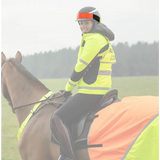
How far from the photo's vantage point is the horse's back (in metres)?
2.09

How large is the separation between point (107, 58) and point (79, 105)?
575 millimetres

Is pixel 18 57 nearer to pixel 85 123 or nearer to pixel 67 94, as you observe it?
pixel 67 94

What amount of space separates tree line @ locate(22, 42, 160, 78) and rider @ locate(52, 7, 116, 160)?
13.1 meters

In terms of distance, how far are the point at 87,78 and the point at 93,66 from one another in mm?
141

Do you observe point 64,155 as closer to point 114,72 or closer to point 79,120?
point 79,120

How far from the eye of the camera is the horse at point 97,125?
2115mm

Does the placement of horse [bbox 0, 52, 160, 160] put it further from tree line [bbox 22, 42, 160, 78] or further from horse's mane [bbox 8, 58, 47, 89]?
tree line [bbox 22, 42, 160, 78]

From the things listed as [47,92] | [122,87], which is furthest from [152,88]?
[47,92]

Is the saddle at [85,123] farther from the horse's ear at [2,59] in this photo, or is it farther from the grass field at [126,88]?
the grass field at [126,88]

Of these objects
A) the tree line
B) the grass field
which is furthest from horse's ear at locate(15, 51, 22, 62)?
the tree line

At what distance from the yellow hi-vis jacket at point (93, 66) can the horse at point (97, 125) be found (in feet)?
0.82

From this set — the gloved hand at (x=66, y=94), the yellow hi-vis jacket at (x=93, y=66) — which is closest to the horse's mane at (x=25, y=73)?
the gloved hand at (x=66, y=94)

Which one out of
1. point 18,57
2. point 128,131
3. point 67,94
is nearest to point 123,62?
point 18,57

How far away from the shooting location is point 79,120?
2480mm
